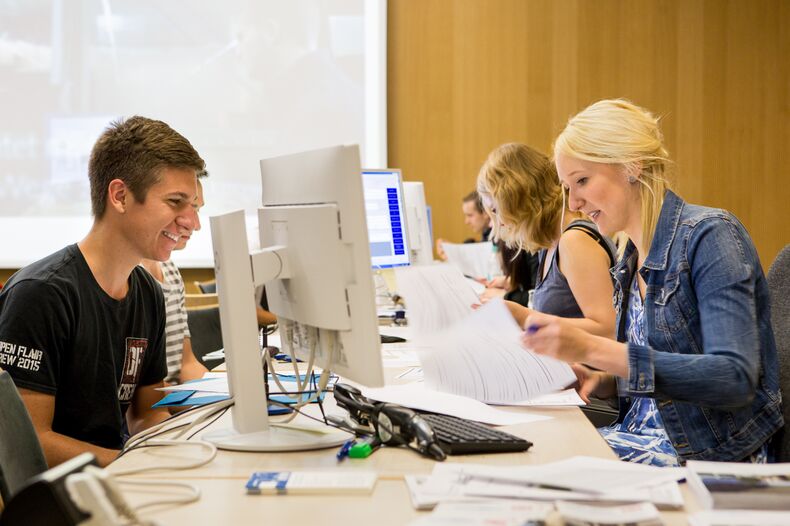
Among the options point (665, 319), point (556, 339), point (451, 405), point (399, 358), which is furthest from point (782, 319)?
point (399, 358)

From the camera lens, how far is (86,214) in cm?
547

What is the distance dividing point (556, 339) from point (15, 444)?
94cm

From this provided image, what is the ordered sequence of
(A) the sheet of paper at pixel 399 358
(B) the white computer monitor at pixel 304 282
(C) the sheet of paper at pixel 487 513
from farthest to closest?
1. (A) the sheet of paper at pixel 399 358
2. (B) the white computer monitor at pixel 304 282
3. (C) the sheet of paper at pixel 487 513

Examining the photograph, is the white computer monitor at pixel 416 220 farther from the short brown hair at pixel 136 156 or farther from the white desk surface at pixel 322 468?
the white desk surface at pixel 322 468

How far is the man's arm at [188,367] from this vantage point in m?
2.37

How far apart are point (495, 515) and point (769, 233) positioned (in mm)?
5654

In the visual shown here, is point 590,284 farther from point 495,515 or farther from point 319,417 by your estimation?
point 495,515

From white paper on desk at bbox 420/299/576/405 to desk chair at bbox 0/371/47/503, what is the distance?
71cm

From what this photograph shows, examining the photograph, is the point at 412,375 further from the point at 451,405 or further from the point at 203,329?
the point at 203,329

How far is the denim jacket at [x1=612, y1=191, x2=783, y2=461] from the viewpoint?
1392 mm

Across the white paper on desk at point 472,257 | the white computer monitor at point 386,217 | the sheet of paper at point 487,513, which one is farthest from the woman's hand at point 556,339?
the white paper on desk at point 472,257

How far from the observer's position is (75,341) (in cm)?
171

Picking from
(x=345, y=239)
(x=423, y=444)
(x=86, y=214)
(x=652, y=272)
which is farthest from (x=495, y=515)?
(x=86, y=214)

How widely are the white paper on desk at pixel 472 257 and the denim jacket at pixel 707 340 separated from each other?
292 centimetres
